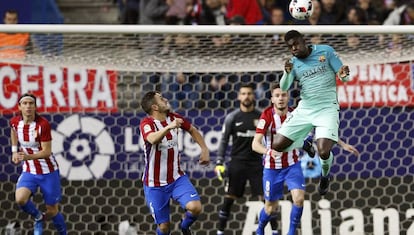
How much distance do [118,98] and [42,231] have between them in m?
1.73

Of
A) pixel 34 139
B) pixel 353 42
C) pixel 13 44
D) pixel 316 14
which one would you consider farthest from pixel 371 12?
pixel 34 139

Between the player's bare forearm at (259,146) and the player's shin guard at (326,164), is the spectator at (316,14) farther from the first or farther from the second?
the player's shin guard at (326,164)

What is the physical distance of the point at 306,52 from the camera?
10.3 metres

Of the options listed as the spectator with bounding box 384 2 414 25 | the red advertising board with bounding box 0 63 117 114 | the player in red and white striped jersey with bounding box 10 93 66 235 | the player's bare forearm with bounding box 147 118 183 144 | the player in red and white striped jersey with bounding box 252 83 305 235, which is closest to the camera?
the player's bare forearm with bounding box 147 118 183 144

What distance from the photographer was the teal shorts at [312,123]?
10.3 meters

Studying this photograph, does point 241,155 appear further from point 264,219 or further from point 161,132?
point 161,132

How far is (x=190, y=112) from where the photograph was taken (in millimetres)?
12828

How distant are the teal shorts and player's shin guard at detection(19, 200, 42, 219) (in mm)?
3030

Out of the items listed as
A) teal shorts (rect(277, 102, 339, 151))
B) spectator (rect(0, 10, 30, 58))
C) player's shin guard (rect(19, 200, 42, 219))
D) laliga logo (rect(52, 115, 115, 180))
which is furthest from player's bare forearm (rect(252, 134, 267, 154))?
spectator (rect(0, 10, 30, 58))

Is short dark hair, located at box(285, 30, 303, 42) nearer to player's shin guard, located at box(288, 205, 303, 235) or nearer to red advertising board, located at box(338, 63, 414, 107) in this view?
player's shin guard, located at box(288, 205, 303, 235)

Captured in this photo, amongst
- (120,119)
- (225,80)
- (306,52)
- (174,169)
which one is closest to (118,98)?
(120,119)

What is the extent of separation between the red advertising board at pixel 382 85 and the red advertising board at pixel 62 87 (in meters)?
2.76

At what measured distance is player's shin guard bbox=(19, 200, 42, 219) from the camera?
1198 cm

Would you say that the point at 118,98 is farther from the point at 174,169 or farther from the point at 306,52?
the point at 306,52
